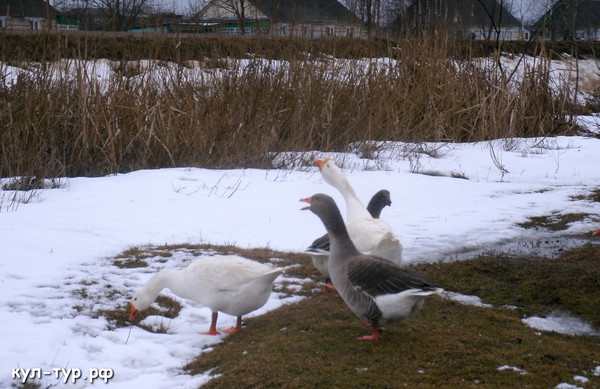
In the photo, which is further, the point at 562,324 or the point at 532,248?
the point at 532,248

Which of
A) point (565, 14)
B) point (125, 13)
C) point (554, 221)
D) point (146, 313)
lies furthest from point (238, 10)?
point (146, 313)

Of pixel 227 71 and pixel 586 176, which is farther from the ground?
pixel 227 71

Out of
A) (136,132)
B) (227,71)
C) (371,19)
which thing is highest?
(371,19)

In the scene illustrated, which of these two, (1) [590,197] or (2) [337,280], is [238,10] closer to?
(1) [590,197]

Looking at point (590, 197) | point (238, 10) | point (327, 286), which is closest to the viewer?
point (327, 286)

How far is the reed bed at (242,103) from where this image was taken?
33.3 feet

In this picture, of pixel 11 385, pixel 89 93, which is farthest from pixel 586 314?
pixel 89 93

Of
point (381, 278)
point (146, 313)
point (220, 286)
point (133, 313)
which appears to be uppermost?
point (381, 278)

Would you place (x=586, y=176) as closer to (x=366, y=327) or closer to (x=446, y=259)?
(x=446, y=259)

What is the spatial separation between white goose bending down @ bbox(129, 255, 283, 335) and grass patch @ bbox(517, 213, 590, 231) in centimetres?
435

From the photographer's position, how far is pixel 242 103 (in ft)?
39.0

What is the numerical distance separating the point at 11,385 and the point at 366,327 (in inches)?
88.8

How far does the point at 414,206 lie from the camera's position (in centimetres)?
923

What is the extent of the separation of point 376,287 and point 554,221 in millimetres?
4718
